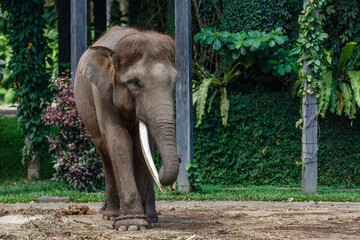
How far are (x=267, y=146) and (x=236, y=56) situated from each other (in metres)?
1.88

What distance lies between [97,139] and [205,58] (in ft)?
20.1

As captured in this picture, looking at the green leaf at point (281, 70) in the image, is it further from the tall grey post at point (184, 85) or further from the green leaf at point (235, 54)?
the tall grey post at point (184, 85)


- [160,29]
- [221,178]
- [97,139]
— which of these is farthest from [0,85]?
[97,139]

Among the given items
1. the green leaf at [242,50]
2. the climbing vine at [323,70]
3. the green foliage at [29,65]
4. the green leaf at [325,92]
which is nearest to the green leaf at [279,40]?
the green leaf at [242,50]

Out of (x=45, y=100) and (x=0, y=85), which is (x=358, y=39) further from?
(x=0, y=85)

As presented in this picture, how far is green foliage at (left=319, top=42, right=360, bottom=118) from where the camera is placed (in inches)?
410

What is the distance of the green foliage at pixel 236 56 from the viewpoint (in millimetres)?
10953

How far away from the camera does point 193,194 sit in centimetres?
966

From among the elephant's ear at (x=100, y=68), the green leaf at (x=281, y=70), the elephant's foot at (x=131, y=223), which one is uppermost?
the green leaf at (x=281, y=70)

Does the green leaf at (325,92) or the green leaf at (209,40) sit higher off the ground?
the green leaf at (209,40)

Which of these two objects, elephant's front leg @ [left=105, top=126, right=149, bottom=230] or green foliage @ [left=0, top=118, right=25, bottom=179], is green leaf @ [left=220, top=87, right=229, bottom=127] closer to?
green foliage @ [left=0, top=118, right=25, bottom=179]

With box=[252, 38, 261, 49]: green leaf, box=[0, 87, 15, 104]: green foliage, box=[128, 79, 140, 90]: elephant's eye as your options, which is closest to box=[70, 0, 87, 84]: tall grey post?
box=[252, 38, 261, 49]: green leaf

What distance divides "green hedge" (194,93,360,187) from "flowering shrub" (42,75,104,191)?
2.42m

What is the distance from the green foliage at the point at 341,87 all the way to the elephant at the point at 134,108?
4.99 meters
